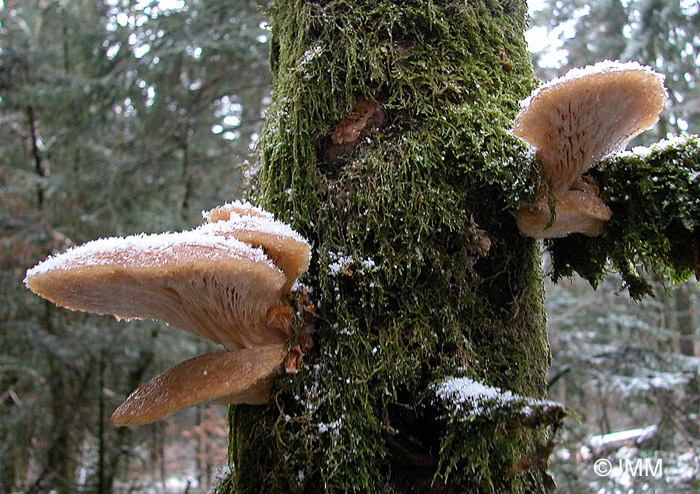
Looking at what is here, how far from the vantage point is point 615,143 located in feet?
4.48

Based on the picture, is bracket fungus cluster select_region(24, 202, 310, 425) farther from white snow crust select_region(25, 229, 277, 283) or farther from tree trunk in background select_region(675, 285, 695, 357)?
tree trunk in background select_region(675, 285, 695, 357)

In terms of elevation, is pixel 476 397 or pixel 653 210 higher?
pixel 653 210

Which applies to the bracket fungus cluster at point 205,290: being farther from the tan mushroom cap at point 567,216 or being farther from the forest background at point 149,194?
the forest background at point 149,194

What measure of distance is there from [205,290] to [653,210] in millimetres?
1293

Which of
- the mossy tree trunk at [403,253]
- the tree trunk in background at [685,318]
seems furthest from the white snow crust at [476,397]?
the tree trunk in background at [685,318]

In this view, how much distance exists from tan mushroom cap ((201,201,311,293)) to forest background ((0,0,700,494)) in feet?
17.4

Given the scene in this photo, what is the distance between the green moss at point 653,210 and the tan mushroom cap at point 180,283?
41.5 inches

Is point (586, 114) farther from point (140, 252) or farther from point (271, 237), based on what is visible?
point (140, 252)

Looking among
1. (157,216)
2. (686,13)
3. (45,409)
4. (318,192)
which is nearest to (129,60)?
(157,216)

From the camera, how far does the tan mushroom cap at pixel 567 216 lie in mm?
1331

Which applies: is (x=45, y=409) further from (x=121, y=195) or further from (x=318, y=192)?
(x=318, y=192)

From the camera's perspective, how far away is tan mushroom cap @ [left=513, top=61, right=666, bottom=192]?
1159mm

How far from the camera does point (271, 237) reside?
3.80ft

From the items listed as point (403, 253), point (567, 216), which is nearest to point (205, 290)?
point (403, 253)
